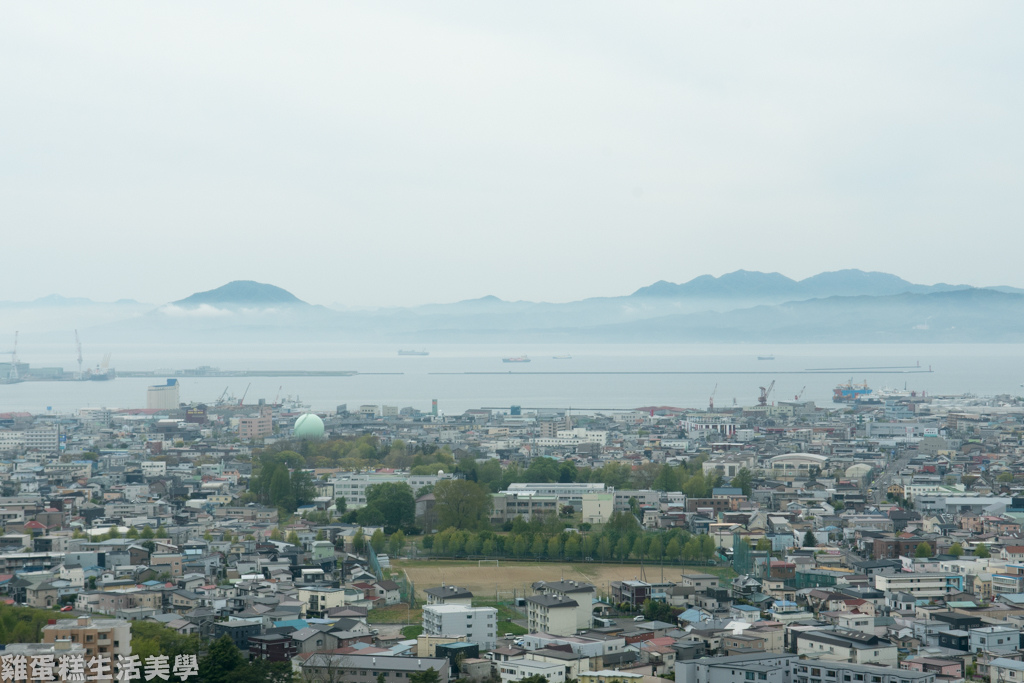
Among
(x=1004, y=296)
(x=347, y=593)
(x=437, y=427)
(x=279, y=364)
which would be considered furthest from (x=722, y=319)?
(x=347, y=593)

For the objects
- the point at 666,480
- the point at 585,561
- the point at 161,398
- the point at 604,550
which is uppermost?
the point at 161,398

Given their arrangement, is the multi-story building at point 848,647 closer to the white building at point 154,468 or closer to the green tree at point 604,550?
the green tree at point 604,550

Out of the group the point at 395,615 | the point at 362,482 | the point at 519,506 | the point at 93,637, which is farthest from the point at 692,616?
the point at 362,482

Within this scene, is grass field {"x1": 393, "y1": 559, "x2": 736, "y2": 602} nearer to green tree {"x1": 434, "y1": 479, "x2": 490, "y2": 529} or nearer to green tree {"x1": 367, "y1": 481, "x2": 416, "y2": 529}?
green tree {"x1": 434, "y1": 479, "x2": 490, "y2": 529}

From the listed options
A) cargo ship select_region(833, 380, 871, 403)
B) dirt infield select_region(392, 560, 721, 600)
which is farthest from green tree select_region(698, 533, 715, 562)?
cargo ship select_region(833, 380, 871, 403)

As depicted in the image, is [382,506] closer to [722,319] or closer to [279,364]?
[279,364]

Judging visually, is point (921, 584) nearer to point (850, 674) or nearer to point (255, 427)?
point (850, 674)
